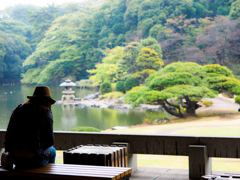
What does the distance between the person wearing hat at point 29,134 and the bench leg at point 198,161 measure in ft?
3.66

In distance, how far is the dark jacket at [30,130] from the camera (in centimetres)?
180

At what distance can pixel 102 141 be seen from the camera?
264 centimetres

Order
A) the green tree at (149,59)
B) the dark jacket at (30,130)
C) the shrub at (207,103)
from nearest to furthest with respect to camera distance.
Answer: the dark jacket at (30,130) → the shrub at (207,103) → the green tree at (149,59)

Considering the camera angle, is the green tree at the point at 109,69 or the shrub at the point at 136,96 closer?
the shrub at the point at 136,96

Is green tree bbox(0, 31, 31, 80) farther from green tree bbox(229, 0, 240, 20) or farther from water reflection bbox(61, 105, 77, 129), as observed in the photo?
green tree bbox(229, 0, 240, 20)

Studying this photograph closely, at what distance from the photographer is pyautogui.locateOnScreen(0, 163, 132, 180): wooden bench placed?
5.54 ft

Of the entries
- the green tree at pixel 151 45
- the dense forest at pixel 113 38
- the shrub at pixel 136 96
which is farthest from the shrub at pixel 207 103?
the green tree at pixel 151 45

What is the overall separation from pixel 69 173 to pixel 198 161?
1084 millimetres

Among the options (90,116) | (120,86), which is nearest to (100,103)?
(120,86)

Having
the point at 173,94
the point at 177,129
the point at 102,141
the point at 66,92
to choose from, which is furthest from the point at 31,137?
the point at 66,92

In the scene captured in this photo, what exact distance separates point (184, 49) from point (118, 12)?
4.76 m

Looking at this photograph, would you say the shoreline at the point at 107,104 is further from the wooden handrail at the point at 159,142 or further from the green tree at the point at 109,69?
the wooden handrail at the point at 159,142

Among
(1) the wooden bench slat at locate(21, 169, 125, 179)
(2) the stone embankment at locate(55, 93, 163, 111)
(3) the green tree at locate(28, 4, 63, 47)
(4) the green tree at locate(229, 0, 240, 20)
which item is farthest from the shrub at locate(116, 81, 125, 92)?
(1) the wooden bench slat at locate(21, 169, 125, 179)

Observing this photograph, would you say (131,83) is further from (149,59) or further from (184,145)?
(184,145)
